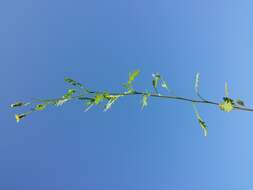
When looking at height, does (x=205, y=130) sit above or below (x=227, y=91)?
below

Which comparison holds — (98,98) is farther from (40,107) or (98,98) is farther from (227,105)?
(227,105)

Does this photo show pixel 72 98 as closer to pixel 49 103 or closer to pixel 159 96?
pixel 49 103

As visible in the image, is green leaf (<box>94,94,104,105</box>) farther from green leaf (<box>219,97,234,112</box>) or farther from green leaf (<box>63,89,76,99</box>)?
green leaf (<box>219,97,234,112</box>)

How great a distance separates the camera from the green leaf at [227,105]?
9.08 feet

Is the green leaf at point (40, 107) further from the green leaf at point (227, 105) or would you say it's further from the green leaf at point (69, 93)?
the green leaf at point (227, 105)

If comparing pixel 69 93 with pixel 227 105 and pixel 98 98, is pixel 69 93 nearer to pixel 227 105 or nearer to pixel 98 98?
pixel 98 98

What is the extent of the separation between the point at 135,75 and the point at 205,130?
0.42 metres

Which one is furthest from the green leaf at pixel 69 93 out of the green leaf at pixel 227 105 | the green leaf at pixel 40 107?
the green leaf at pixel 227 105

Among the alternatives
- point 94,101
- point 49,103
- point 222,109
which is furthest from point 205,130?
point 49,103

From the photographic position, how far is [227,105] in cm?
279

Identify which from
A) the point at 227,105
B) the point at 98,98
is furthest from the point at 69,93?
the point at 227,105

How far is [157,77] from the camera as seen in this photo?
9.34 feet

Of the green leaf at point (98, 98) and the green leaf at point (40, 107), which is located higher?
the green leaf at point (98, 98)

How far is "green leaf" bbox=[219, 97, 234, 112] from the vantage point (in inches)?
109
